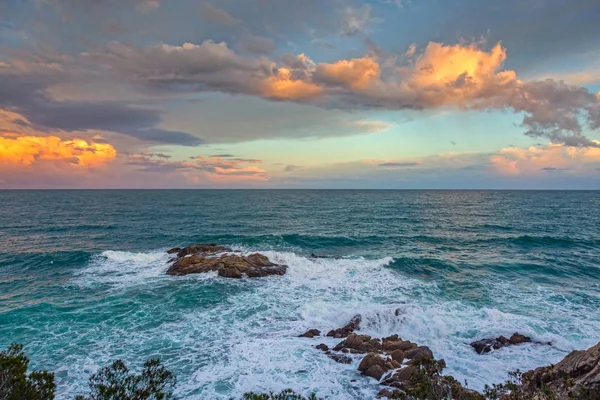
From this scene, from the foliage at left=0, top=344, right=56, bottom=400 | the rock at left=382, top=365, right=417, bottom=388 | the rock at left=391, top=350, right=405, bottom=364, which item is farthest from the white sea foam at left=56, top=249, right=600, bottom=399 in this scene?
the foliage at left=0, top=344, right=56, bottom=400

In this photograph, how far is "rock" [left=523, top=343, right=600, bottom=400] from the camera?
10.7 meters

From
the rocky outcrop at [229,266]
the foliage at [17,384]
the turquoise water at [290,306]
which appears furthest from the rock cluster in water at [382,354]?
the rocky outcrop at [229,266]

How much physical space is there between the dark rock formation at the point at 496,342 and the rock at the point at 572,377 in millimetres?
4852

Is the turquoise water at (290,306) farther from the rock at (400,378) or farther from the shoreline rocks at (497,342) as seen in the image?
the rock at (400,378)

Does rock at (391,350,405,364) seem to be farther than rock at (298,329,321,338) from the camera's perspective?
No

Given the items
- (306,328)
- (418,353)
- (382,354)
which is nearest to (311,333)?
(306,328)

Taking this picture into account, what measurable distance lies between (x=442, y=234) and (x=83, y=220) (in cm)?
7812

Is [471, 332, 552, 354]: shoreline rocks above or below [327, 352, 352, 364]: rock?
above

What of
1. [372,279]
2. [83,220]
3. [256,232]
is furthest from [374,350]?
[83,220]

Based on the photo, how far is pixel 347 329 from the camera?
68.3 feet

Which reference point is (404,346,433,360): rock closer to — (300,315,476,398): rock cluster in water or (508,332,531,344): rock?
(300,315,476,398): rock cluster in water

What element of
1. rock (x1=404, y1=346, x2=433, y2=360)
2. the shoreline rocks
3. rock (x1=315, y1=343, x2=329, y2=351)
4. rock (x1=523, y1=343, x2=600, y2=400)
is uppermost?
rock (x1=523, y1=343, x2=600, y2=400)

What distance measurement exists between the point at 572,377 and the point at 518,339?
7793 millimetres

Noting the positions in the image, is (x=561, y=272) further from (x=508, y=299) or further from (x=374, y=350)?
(x=374, y=350)
